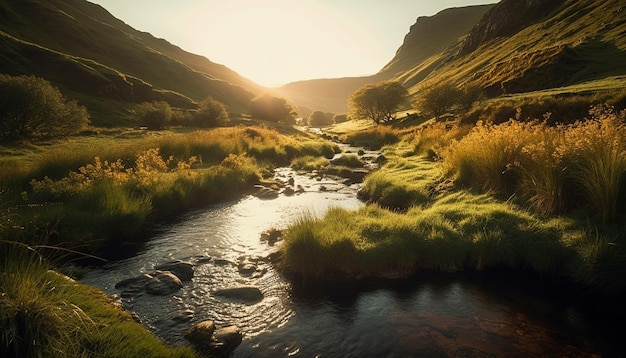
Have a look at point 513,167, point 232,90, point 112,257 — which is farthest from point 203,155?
point 232,90

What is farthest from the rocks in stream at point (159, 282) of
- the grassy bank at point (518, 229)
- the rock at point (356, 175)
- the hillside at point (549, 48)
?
the hillside at point (549, 48)

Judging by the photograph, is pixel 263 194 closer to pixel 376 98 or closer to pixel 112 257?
pixel 112 257

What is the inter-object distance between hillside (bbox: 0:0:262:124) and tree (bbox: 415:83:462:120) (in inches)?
2497

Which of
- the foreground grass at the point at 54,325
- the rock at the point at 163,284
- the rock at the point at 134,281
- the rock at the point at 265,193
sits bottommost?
the rock at the point at 134,281

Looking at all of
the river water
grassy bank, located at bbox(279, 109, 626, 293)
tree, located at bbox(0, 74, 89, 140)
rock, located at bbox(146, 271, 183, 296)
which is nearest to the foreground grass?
the river water

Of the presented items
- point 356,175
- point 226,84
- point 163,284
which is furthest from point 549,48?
point 226,84

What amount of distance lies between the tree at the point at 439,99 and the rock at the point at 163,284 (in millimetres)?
63896

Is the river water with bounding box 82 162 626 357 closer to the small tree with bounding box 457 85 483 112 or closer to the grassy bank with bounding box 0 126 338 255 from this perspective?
the grassy bank with bounding box 0 126 338 255

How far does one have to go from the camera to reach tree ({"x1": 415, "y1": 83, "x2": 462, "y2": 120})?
2621 inches

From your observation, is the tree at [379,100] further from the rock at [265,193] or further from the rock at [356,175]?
the rock at [265,193]

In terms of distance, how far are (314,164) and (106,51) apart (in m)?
147

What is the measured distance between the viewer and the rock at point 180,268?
34.2 ft

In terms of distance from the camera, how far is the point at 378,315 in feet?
27.9

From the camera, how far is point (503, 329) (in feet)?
25.3
